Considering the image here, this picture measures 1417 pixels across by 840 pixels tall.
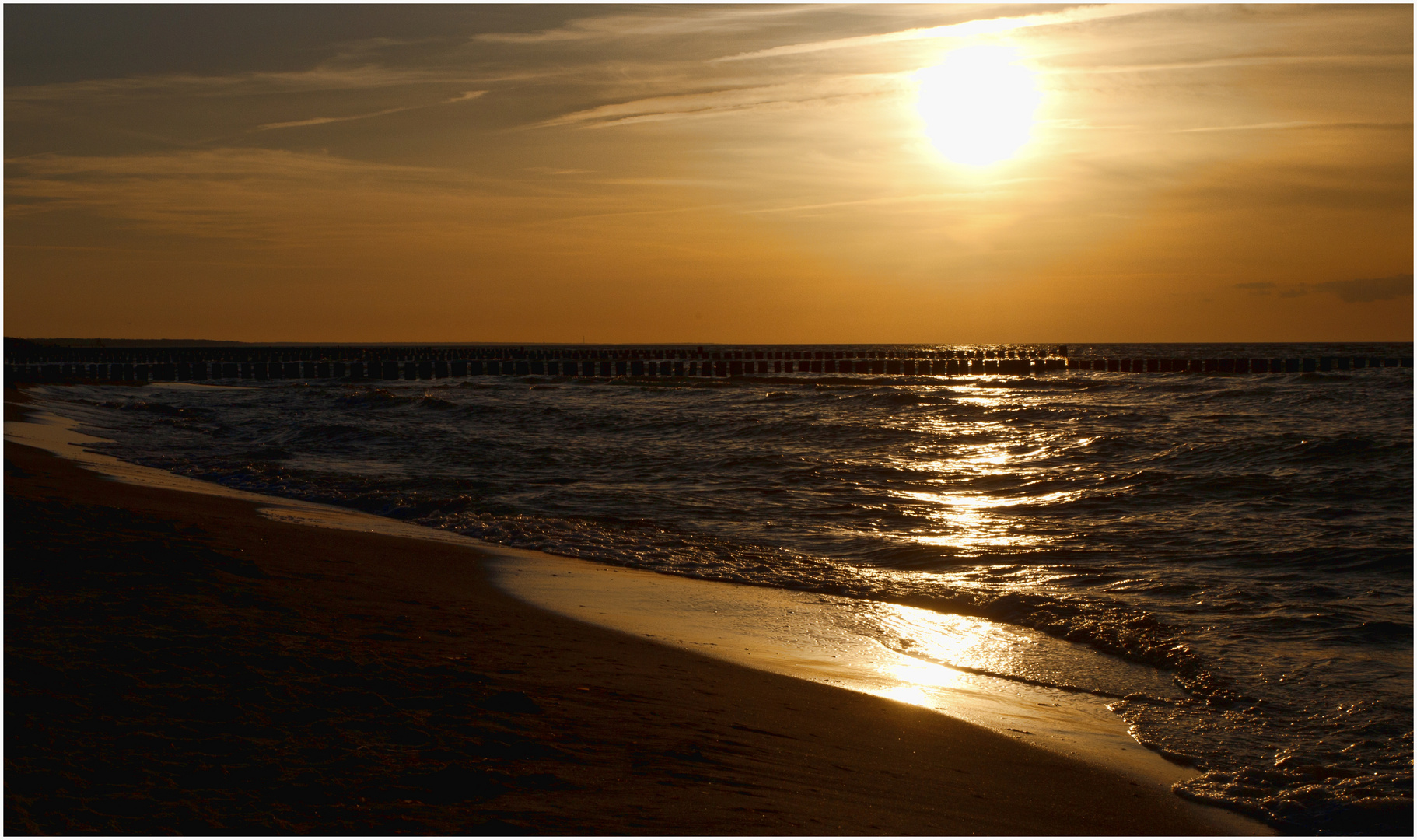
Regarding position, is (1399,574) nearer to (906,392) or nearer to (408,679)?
(408,679)

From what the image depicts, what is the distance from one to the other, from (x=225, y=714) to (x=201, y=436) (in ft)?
73.8

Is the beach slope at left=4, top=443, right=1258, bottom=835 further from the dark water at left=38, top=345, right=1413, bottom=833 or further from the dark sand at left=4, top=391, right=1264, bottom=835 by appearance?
the dark water at left=38, top=345, right=1413, bottom=833

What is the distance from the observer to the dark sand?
12.1ft

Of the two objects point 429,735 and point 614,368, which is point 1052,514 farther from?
point 614,368

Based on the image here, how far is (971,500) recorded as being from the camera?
49.9 feet

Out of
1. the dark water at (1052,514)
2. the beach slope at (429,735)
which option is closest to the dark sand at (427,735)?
the beach slope at (429,735)

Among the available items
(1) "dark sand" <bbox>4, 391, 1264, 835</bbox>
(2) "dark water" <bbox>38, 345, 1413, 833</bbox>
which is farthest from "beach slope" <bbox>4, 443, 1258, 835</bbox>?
(2) "dark water" <bbox>38, 345, 1413, 833</bbox>

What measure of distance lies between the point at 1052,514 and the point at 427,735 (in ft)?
37.4

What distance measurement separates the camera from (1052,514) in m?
13.9

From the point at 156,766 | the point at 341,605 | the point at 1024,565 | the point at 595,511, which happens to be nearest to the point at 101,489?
the point at 595,511

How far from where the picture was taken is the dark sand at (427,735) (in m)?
3.68

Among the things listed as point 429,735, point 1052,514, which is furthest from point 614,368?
point 429,735

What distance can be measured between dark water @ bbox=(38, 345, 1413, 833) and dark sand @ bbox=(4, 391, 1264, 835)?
1616 mm

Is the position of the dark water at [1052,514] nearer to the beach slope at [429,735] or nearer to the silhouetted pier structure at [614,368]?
the beach slope at [429,735]
